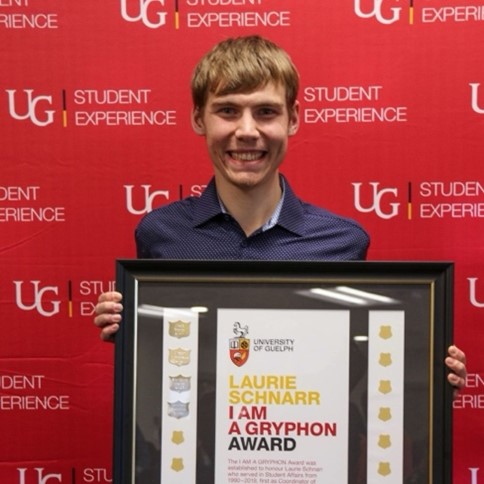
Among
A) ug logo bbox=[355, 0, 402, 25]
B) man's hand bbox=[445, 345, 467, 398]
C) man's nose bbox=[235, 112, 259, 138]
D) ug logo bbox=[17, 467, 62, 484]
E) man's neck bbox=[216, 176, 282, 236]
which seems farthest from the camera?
ug logo bbox=[17, 467, 62, 484]

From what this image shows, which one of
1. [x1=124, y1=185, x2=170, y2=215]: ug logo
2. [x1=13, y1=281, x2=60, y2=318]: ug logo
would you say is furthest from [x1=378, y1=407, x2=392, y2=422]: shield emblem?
[x1=13, y1=281, x2=60, y2=318]: ug logo

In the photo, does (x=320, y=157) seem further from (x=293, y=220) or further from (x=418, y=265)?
(x=418, y=265)

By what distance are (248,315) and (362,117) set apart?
962 millimetres

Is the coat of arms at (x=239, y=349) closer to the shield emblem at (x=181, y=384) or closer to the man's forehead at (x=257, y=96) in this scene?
the shield emblem at (x=181, y=384)

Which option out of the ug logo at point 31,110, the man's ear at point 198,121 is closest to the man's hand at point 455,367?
the man's ear at point 198,121

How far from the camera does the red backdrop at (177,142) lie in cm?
201

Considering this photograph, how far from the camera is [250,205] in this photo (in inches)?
59.2

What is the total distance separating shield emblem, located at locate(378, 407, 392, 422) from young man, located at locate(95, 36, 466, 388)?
0.36m

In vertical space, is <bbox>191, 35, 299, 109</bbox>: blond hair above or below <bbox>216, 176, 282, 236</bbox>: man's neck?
above

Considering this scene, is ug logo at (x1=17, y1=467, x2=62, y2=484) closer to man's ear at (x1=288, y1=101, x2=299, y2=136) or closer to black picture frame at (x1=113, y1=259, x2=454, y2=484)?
black picture frame at (x1=113, y1=259, x2=454, y2=484)

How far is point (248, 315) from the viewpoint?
4.13 feet

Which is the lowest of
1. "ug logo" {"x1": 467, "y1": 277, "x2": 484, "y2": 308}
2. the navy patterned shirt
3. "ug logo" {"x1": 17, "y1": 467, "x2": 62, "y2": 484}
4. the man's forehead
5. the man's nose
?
"ug logo" {"x1": 17, "y1": 467, "x2": 62, "y2": 484}

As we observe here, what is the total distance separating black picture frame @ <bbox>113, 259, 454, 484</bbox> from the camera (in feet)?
4.00

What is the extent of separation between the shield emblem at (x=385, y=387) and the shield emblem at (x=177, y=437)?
1.15ft
